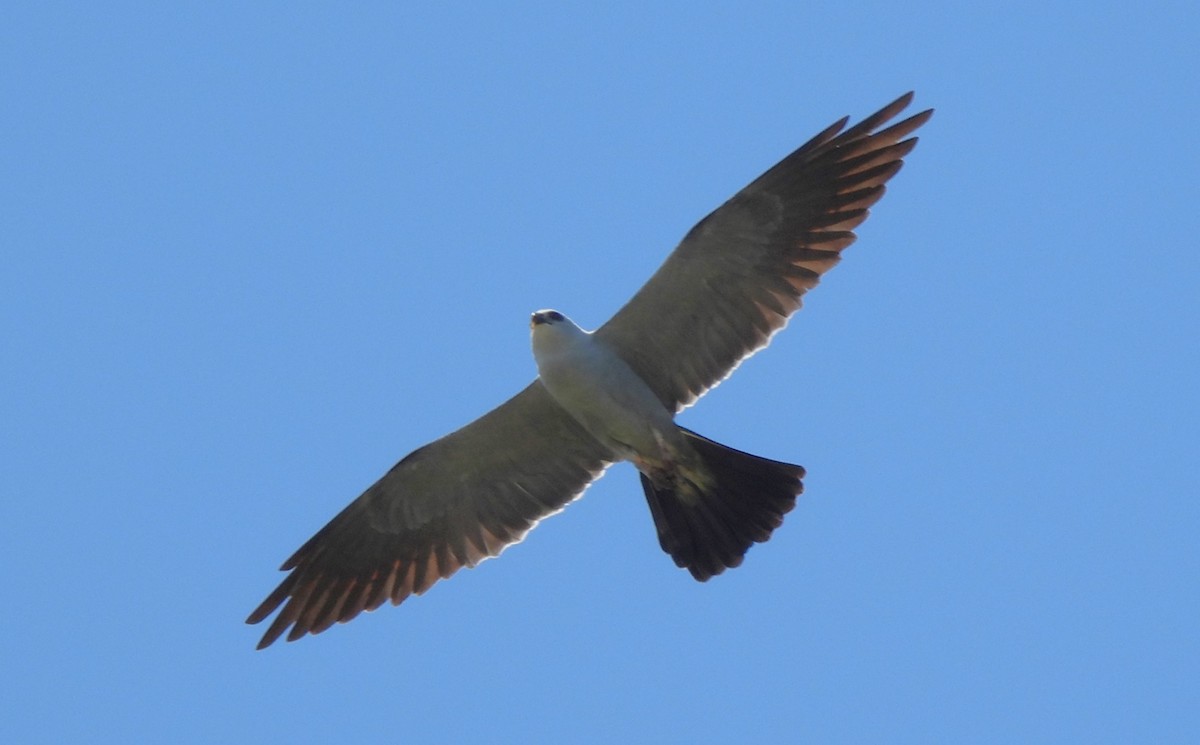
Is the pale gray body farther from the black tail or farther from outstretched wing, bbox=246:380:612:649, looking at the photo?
outstretched wing, bbox=246:380:612:649

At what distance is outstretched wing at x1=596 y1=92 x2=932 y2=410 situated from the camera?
11.8 m

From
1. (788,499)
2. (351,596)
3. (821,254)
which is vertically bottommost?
(788,499)

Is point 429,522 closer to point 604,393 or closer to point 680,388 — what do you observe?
point 604,393

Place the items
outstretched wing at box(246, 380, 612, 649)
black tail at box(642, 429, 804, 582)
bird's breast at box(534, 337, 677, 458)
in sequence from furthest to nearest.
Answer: outstretched wing at box(246, 380, 612, 649)
bird's breast at box(534, 337, 677, 458)
black tail at box(642, 429, 804, 582)

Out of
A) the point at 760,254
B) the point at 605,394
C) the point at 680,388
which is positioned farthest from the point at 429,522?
the point at 760,254

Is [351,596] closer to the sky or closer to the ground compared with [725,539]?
closer to the sky

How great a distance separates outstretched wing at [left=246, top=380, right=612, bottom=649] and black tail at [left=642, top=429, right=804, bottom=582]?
2.91 ft

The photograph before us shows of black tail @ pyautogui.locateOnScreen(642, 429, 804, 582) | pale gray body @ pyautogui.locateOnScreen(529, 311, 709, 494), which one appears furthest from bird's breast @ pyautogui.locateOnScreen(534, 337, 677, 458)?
black tail @ pyautogui.locateOnScreen(642, 429, 804, 582)

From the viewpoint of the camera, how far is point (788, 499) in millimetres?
11742

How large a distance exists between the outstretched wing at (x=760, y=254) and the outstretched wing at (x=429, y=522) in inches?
42.0

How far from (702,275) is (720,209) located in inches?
19.3

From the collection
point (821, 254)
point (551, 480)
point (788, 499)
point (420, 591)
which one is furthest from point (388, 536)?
point (821, 254)

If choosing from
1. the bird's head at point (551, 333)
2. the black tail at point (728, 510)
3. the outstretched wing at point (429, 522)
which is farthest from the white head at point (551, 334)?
the black tail at point (728, 510)

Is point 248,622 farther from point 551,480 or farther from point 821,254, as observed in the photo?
point 821,254
